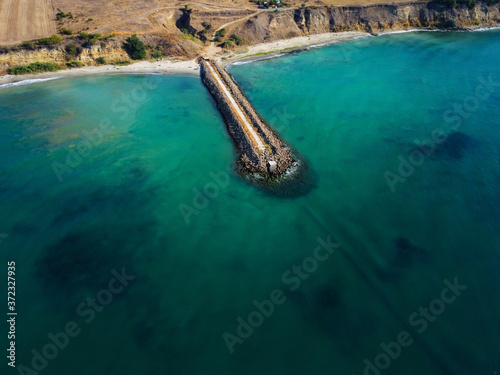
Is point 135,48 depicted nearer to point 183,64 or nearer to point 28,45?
point 183,64

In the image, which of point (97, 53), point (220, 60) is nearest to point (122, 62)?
point (97, 53)

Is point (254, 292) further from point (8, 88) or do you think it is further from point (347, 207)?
point (8, 88)

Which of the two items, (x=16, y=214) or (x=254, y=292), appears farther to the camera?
(x=16, y=214)

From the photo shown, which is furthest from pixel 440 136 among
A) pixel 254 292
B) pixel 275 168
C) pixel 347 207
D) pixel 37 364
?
pixel 37 364

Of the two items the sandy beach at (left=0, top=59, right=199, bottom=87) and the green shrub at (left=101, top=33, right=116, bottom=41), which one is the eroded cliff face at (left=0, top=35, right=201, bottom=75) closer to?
the green shrub at (left=101, top=33, right=116, bottom=41)

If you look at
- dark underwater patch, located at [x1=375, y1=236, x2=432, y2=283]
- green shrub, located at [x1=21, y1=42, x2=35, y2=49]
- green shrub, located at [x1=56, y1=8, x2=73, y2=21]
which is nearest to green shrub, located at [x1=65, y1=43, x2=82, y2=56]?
green shrub, located at [x1=21, y1=42, x2=35, y2=49]

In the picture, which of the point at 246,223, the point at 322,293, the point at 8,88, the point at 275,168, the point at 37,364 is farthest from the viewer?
the point at 8,88

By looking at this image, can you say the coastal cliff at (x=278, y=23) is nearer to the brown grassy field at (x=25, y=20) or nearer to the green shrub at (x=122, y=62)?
the green shrub at (x=122, y=62)

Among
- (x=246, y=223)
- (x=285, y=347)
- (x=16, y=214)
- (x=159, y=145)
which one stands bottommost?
(x=285, y=347)
